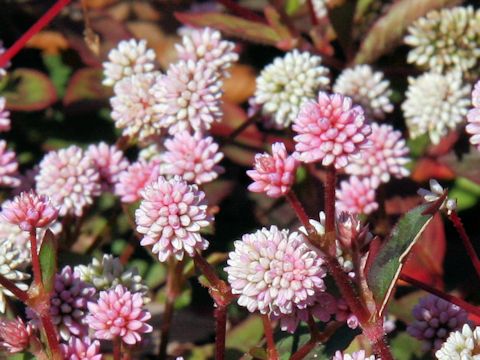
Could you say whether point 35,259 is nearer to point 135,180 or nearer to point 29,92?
point 135,180

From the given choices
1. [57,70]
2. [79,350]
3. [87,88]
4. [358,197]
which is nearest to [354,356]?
[79,350]

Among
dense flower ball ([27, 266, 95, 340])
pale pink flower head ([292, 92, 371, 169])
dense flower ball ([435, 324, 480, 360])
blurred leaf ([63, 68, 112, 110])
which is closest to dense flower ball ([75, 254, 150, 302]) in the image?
dense flower ball ([27, 266, 95, 340])

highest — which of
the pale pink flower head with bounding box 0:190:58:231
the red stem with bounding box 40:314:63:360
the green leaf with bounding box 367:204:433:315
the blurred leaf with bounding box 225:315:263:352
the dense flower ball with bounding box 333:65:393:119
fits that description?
the green leaf with bounding box 367:204:433:315

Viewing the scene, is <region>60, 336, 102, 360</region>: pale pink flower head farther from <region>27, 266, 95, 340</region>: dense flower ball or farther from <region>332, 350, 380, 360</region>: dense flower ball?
<region>332, 350, 380, 360</region>: dense flower ball

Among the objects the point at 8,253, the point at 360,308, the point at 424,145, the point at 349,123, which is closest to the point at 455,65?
the point at 424,145

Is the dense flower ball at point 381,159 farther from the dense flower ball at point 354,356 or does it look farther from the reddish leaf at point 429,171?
the dense flower ball at point 354,356

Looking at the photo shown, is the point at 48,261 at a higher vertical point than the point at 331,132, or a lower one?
lower

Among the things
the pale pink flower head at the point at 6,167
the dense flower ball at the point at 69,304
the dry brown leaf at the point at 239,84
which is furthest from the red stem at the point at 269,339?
the dry brown leaf at the point at 239,84
